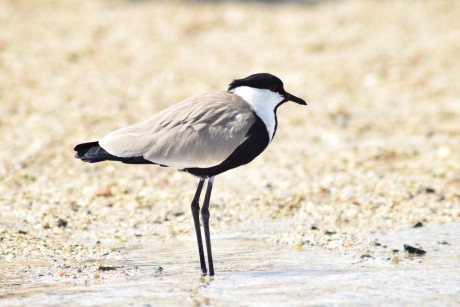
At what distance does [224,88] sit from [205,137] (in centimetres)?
644

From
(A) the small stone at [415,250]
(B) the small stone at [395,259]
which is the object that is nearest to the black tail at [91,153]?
(B) the small stone at [395,259]

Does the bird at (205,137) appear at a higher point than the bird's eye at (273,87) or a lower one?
lower

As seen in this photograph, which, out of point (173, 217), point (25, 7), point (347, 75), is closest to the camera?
point (173, 217)

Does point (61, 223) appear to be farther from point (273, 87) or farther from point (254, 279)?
point (273, 87)

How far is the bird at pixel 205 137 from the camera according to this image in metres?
5.87

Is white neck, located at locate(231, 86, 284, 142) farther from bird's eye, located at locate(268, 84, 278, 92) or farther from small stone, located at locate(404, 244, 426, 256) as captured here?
small stone, located at locate(404, 244, 426, 256)

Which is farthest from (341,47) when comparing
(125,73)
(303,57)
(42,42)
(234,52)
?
(42,42)

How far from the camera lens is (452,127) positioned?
34.2 feet

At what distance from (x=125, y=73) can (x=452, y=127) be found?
4768 millimetres

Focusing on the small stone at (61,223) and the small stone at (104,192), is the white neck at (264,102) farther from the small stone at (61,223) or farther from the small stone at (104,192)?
the small stone at (104,192)

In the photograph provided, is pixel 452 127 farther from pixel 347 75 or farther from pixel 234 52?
pixel 234 52

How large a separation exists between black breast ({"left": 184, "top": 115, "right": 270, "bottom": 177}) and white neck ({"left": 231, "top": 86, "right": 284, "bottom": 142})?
2.6 inches

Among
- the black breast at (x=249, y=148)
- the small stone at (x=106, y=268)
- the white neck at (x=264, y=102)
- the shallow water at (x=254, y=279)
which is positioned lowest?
the shallow water at (x=254, y=279)

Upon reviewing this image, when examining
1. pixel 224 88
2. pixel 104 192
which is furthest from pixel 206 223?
pixel 224 88
